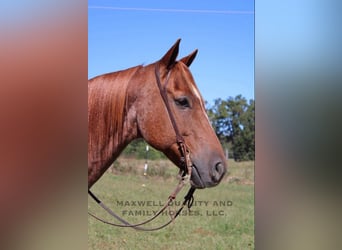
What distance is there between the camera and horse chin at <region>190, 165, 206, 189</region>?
275cm

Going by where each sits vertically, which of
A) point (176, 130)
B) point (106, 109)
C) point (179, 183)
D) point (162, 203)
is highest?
point (106, 109)

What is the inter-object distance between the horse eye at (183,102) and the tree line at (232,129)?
15 centimetres

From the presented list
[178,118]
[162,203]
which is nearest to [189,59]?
[178,118]

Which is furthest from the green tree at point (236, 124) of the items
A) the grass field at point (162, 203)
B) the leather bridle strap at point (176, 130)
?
the leather bridle strap at point (176, 130)

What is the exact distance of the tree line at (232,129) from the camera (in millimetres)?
2795

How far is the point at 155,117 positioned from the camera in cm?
274

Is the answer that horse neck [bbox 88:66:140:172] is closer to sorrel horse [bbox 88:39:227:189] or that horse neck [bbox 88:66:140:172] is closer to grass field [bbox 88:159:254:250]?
sorrel horse [bbox 88:39:227:189]

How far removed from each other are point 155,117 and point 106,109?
34 cm

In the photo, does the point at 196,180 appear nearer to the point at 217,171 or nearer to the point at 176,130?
the point at 217,171
